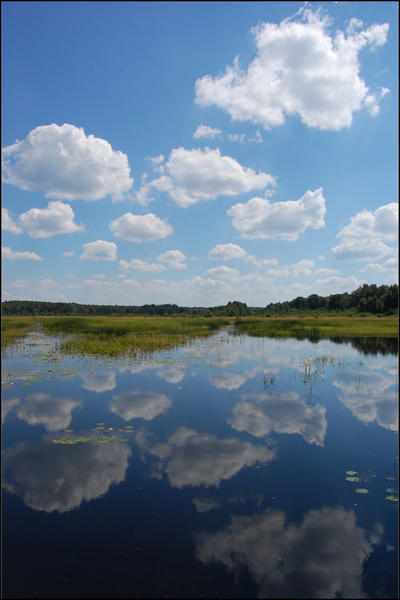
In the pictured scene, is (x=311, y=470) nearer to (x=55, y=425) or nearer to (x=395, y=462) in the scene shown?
(x=395, y=462)

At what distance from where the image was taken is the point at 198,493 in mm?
8664

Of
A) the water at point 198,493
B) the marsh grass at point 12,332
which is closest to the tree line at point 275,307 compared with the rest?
the marsh grass at point 12,332

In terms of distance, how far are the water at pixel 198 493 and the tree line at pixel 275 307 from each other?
98.9m

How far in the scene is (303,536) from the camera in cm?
699

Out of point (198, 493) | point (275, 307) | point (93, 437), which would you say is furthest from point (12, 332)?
point (275, 307)

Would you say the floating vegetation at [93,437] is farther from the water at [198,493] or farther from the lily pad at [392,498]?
the lily pad at [392,498]

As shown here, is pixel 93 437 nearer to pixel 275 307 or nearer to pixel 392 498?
pixel 392 498

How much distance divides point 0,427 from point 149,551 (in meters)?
9.74

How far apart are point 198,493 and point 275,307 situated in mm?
159402

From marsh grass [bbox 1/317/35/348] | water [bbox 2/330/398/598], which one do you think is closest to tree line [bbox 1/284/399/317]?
marsh grass [bbox 1/317/35/348]

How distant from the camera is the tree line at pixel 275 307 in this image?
107500mm

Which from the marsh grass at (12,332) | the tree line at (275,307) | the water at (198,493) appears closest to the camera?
the water at (198,493)

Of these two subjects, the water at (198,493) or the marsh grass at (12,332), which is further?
the marsh grass at (12,332)

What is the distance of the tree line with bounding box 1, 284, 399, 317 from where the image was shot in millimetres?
107500
